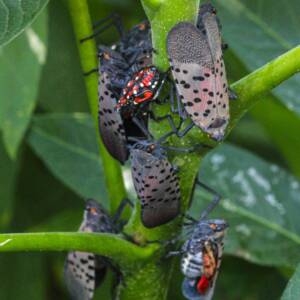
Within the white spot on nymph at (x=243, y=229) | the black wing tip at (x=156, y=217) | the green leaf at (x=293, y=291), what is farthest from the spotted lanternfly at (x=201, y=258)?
the white spot on nymph at (x=243, y=229)

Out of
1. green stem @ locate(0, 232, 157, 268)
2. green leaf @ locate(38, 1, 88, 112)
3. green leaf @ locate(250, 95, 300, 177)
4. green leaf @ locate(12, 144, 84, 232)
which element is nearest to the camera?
green stem @ locate(0, 232, 157, 268)

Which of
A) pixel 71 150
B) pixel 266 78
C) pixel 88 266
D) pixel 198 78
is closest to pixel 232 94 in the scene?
pixel 266 78

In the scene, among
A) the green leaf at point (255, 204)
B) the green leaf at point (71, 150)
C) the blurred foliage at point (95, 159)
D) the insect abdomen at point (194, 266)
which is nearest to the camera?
the insect abdomen at point (194, 266)

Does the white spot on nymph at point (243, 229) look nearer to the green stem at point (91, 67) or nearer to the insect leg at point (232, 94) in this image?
the green stem at point (91, 67)

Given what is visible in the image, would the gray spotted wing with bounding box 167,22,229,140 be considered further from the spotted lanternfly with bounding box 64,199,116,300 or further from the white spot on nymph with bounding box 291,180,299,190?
the white spot on nymph with bounding box 291,180,299,190

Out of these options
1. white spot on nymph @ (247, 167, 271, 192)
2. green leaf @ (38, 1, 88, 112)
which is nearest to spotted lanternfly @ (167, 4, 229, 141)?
white spot on nymph @ (247, 167, 271, 192)

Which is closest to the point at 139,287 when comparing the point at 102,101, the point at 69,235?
the point at 69,235
